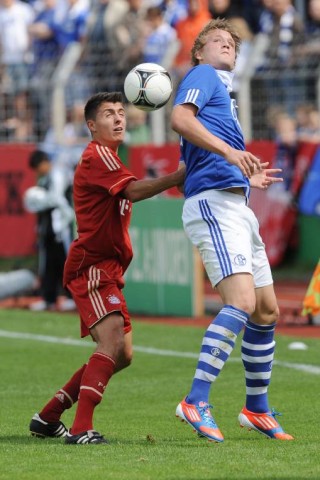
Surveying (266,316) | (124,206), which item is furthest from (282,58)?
(266,316)

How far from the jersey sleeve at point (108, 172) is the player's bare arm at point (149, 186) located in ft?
0.17

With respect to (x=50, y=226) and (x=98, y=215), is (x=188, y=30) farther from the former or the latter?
(x=98, y=215)

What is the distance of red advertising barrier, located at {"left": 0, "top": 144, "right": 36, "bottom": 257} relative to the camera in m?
19.6

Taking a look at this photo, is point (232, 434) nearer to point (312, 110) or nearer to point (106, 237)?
point (106, 237)

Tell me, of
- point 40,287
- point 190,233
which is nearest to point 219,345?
point 190,233

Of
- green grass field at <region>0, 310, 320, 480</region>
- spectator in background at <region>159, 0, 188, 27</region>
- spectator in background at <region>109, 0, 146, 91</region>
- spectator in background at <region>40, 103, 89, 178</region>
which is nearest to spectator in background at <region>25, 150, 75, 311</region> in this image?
spectator in background at <region>40, 103, 89, 178</region>

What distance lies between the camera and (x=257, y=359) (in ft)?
23.9

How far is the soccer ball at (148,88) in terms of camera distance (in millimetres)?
7562

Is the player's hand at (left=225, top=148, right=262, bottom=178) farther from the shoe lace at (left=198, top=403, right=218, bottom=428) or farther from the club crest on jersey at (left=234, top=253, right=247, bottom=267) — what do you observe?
the shoe lace at (left=198, top=403, right=218, bottom=428)

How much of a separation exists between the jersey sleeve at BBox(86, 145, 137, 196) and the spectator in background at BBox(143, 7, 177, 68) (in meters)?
11.3

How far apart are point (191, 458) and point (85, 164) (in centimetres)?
192

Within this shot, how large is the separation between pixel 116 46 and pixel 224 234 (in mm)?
12480

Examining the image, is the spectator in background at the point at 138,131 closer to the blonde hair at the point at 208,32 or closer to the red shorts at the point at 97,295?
the blonde hair at the point at 208,32

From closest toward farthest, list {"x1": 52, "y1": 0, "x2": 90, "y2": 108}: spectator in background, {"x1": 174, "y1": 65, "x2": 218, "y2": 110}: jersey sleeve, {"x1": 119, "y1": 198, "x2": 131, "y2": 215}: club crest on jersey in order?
{"x1": 174, "y1": 65, "x2": 218, "y2": 110}: jersey sleeve
{"x1": 119, "y1": 198, "x2": 131, "y2": 215}: club crest on jersey
{"x1": 52, "y1": 0, "x2": 90, "y2": 108}: spectator in background
